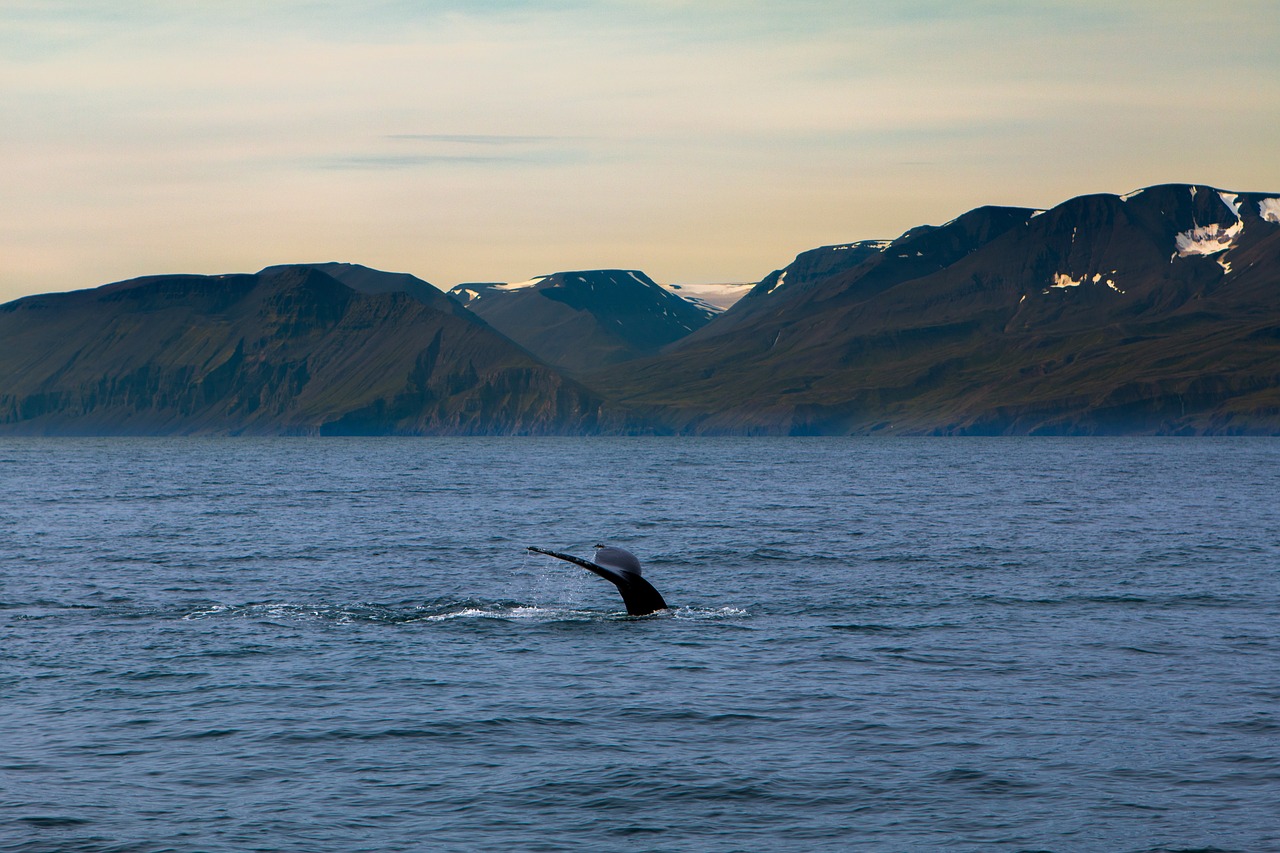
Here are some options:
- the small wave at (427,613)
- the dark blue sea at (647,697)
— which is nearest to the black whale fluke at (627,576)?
the small wave at (427,613)

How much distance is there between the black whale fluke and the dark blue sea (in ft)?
3.75

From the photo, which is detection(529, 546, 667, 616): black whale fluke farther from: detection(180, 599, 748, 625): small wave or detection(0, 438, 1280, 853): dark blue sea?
detection(0, 438, 1280, 853): dark blue sea

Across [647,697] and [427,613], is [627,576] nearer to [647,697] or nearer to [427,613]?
[427,613]

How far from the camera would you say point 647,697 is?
94.7ft

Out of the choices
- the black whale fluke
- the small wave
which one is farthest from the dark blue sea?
the black whale fluke

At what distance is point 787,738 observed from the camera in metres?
25.3

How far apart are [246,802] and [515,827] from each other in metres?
4.45

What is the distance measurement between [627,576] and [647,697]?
891cm

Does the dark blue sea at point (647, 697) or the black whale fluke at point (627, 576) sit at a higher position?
the black whale fluke at point (627, 576)

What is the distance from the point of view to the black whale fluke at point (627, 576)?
36250 millimetres

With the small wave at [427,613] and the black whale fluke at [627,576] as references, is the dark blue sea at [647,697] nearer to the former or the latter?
the small wave at [427,613]

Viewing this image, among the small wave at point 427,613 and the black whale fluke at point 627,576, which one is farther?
the small wave at point 427,613

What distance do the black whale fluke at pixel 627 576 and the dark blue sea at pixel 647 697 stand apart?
3.75 feet

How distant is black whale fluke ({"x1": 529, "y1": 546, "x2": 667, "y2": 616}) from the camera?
36.2 metres
